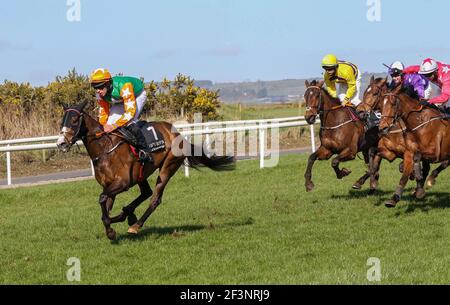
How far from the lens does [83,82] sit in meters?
21.2

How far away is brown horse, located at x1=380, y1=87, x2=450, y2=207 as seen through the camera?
30.0ft

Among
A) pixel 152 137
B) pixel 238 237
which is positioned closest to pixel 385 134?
pixel 238 237

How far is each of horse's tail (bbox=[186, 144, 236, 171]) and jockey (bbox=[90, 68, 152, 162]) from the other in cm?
91

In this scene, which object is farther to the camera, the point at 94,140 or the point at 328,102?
the point at 328,102

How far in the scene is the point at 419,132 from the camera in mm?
9195

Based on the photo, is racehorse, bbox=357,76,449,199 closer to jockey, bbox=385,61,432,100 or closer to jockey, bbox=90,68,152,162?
jockey, bbox=385,61,432,100

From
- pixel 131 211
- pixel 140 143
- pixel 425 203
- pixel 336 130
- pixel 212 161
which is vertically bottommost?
pixel 425 203

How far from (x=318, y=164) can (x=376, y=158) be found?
4890 mm

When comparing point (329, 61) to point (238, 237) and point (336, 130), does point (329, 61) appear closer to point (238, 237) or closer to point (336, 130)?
point (336, 130)

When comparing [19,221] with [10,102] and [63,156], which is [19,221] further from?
[10,102]

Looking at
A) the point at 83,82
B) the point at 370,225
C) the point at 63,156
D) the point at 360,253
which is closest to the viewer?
the point at 360,253

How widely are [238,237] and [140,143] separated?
4.88 ft
